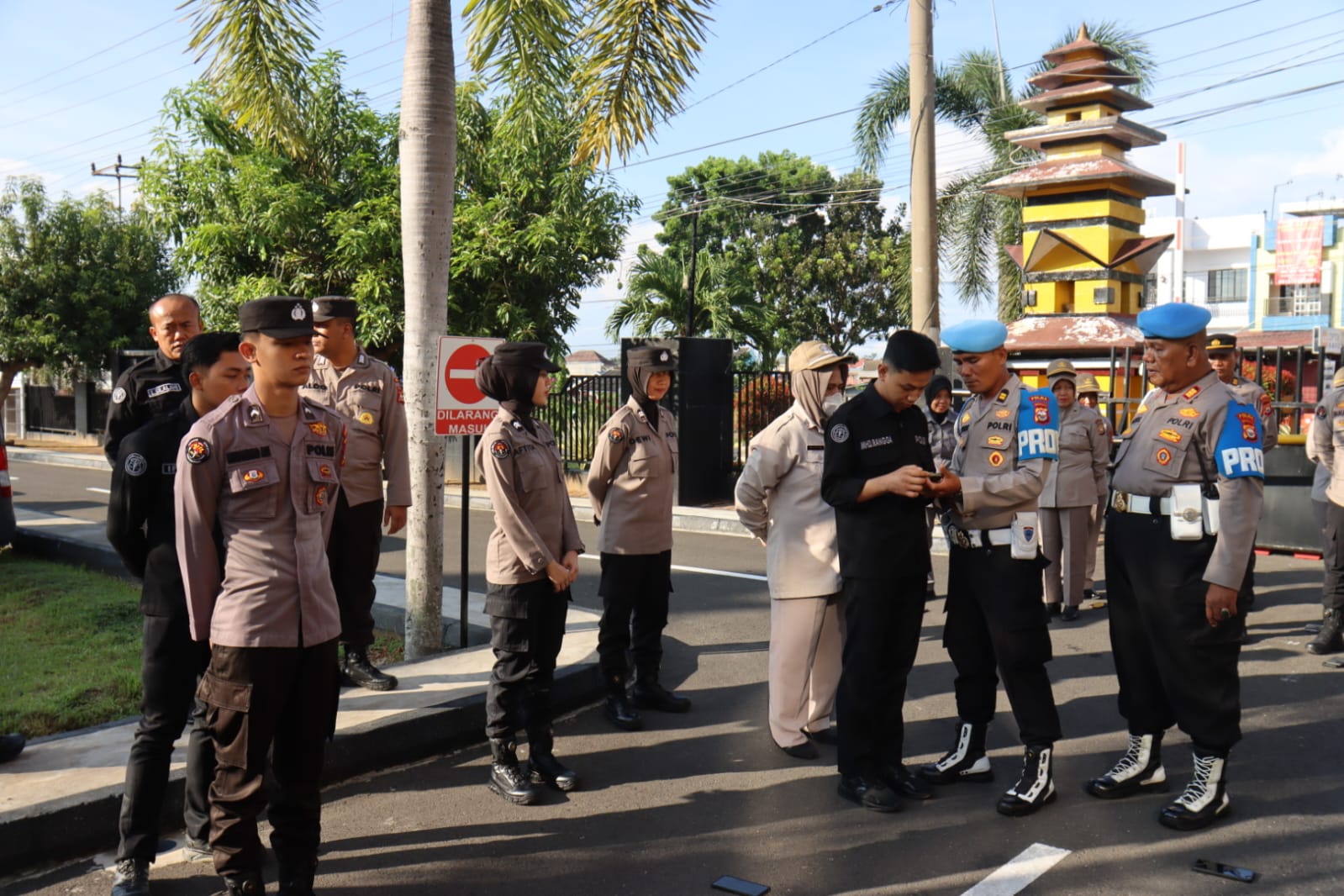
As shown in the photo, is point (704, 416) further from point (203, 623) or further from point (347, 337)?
point (203, 623)

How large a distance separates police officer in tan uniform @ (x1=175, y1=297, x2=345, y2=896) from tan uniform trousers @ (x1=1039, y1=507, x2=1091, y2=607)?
606 centimetres

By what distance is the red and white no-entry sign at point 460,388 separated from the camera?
649 centimetres

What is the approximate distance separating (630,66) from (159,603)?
590 cm

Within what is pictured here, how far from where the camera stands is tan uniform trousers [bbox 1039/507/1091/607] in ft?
26.8

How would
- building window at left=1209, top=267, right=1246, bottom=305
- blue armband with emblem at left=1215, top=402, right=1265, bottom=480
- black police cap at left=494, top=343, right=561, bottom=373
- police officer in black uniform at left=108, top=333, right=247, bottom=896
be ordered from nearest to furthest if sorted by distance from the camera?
police officer in black uniform at left=108, top=333, right=247, bottom=896 → blue armband with emblem at left=1215, top=402, right=1265, bottom=480 → black police cap at left=494, top=343, right=561, bottom=373 → building window at left=1209, top=267, right=1246, bottom=305

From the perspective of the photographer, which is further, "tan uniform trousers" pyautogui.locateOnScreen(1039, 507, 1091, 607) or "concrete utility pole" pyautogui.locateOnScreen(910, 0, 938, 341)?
"concrete utility pole" pyautogui.locateOnScreen(910, 0, 938, 341)

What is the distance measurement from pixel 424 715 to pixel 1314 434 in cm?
593

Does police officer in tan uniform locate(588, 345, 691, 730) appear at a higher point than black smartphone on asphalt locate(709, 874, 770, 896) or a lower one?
higher

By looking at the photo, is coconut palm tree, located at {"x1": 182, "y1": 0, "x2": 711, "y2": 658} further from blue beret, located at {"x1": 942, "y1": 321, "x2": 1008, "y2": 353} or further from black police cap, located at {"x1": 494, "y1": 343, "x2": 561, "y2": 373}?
blue beret, located at {"x1": 942, "y1": 321, "x2": 1008, "y2": 353}

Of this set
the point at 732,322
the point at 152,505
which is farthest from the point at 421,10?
the point at 732,322

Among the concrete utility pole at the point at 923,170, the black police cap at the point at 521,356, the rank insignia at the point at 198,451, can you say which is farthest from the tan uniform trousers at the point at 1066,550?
the rank insignia at the point at 198,451

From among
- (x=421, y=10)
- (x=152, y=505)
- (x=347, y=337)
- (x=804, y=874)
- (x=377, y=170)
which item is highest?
(x=377, y=170)

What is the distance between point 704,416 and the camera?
15.6 meters

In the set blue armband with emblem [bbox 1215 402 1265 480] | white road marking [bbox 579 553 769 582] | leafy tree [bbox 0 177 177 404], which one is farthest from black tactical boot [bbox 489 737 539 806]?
leafy tree [bbox 0 177 177 404]
